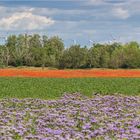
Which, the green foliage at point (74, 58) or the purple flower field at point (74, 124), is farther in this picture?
the green foliage at point (74, 58)

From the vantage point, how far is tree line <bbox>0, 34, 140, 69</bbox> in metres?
103

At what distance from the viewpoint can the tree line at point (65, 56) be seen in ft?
336

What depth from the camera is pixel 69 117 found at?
12281 mm

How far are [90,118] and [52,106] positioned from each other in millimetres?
3935

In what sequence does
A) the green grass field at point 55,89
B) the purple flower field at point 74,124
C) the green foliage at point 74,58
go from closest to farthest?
the purple flower field at point 74,124 < the green grass field at point 55,89 < the green foliage at point 74,58

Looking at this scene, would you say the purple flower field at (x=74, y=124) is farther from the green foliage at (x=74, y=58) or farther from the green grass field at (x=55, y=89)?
the green foliage at (x=74, y=58)

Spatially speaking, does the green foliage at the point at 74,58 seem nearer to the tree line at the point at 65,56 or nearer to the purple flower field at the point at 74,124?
the tree line at the point at 65,56

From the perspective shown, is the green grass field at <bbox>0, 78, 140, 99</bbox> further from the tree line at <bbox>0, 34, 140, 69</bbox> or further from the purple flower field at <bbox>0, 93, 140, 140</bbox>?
the tree line at <bbox>0, 34, 140, 69</bbox>

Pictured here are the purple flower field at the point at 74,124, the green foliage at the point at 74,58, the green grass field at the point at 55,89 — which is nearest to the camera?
the purple flower field at the point at 74,124

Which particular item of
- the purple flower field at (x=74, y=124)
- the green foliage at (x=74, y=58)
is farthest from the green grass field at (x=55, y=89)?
the green foliage at (x=74, y=58)

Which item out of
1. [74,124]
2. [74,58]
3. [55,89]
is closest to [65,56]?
[74,58]

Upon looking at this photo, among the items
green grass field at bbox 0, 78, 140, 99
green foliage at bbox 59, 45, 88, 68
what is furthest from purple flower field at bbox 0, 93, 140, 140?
green foliage at bbox 59, 45, 88, 68

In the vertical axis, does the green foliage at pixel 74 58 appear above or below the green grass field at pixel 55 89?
above

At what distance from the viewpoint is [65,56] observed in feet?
340
